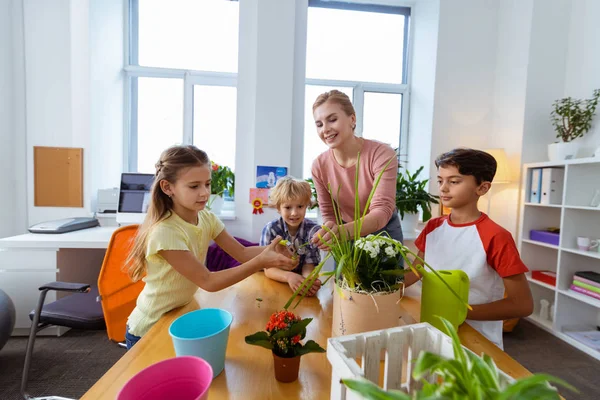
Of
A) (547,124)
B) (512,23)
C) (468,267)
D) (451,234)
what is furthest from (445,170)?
(512,23)

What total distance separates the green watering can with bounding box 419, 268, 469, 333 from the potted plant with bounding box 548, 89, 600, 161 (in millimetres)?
2610

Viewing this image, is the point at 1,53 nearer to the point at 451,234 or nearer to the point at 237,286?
the point at 237,286

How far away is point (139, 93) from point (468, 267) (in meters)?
3.55

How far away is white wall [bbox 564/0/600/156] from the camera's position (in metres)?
2.50

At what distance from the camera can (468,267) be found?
1.03 metres

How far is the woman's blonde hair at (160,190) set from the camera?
1.05m

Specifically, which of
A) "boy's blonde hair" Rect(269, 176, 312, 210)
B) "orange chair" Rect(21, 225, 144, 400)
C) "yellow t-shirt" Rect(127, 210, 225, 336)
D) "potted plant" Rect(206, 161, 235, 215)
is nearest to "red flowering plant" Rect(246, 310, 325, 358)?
"yellow t-shirt" Rect(127, 210, 225, 336)

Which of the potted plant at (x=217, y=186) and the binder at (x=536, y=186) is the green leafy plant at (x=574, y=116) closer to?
the binder at (x=536, y=186)

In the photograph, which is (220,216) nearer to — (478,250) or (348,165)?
(348,165)

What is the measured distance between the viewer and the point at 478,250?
102 centimetres

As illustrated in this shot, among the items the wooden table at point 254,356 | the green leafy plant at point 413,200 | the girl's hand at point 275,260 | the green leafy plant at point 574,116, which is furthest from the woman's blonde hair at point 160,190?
the green leafy plant at point 574,116

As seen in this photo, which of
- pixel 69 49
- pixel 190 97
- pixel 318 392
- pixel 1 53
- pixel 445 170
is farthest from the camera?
A: pixel 190 97

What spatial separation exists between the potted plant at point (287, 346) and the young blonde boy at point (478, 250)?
1.85ft

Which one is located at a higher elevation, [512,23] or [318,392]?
[512,23]
